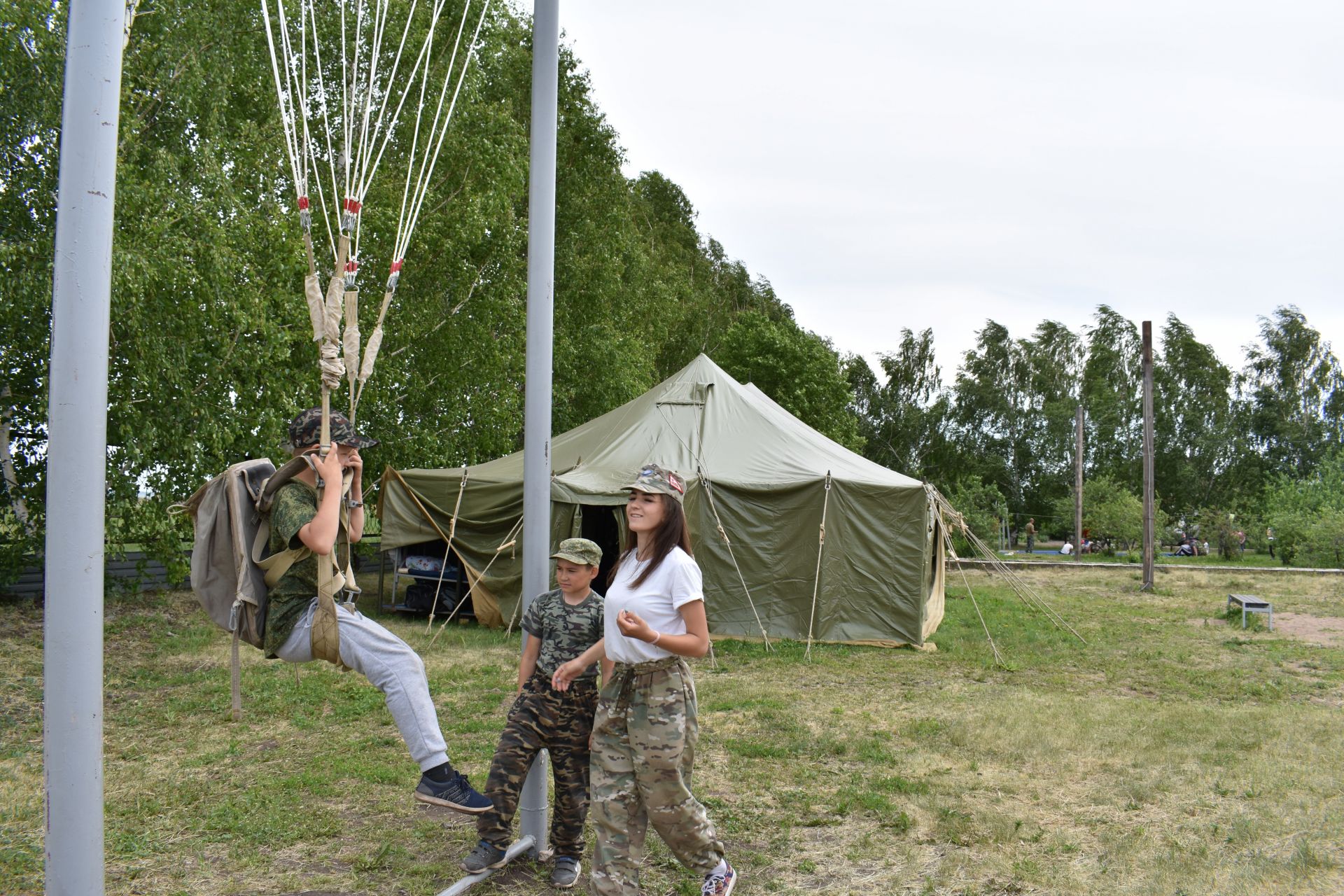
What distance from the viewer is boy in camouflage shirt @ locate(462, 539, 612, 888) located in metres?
3.88

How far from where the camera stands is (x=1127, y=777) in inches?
229

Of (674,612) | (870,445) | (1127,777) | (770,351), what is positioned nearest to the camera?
(674,612)

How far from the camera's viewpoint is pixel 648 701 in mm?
3445

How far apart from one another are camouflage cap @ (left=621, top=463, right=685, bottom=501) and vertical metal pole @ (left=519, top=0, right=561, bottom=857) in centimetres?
70

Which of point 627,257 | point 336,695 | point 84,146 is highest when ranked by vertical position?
point 627,257

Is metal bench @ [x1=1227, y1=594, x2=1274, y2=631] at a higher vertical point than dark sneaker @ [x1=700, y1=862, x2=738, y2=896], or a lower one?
lower

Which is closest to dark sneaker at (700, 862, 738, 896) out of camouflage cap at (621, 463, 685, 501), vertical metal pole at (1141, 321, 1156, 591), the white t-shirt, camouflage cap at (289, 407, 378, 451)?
the white t-shirt

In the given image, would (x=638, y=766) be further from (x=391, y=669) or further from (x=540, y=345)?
(x=540, y=345)

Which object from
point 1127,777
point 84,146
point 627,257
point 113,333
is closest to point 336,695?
point 113,333

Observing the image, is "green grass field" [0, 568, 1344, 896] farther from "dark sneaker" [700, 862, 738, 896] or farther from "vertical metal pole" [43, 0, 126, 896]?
"vertical metal pole" [43, 0, 126, 896]

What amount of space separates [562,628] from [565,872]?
3.06 feet

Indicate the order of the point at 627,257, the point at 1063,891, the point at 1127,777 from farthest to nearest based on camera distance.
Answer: the point at 627,257
the point at 1127,777
the point at 1063,891

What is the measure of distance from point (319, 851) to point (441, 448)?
11963 mm

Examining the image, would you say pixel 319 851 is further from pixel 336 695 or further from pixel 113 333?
pixel 113 333
